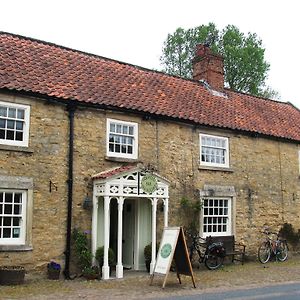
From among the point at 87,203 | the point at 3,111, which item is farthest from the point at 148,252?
the point at 3,111

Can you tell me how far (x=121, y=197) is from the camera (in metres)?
14.5

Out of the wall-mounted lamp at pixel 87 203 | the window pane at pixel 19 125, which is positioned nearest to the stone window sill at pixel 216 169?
the wall-mounted lamp at pixel 87 203

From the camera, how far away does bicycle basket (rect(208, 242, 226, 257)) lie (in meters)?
16.9

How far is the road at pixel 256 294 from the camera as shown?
428 inches

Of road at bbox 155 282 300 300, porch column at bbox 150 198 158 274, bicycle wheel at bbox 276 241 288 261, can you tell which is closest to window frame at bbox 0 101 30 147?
porch column at bbox 150 198 158 274

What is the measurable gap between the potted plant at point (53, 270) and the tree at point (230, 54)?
29400mm

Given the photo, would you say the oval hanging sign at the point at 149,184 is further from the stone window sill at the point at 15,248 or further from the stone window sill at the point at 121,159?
the stone window sill at the point at 15,248

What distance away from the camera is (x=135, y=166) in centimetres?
1504

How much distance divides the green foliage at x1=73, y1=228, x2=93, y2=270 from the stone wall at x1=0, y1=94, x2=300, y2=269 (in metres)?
0.37

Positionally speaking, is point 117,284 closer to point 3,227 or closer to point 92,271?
point 92,271

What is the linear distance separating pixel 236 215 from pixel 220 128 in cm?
363

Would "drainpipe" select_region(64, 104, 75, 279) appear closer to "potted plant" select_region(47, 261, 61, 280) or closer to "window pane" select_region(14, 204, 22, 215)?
"potted plant" select_region(47, 261, 61, 280)

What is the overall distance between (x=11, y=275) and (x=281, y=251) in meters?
11.8

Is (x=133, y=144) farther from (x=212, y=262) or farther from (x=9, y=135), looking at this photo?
(x=212, y=262)
